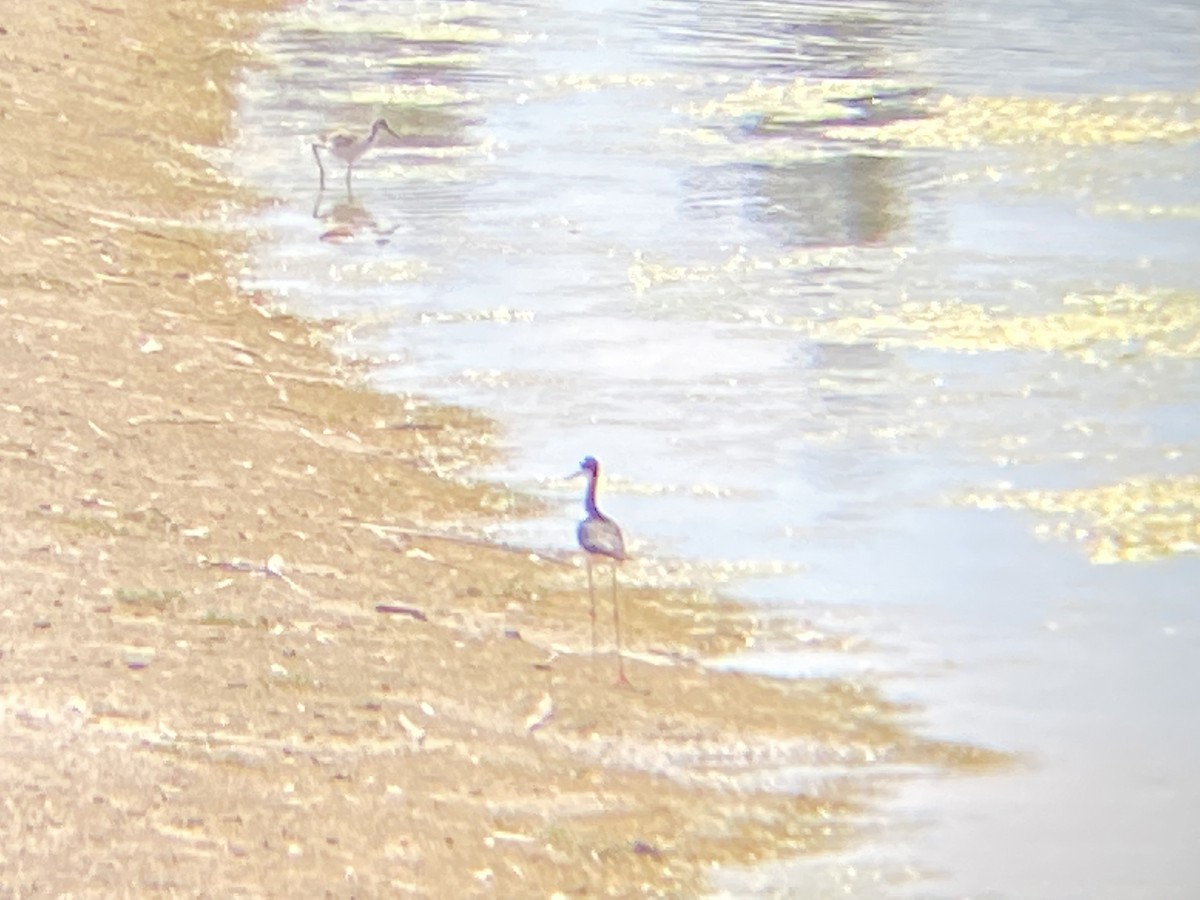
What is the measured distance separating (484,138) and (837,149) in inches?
65.4

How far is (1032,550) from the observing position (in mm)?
5703

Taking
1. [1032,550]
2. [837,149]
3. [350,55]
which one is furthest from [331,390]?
[350,55]

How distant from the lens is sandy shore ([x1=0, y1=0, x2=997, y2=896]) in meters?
4.12

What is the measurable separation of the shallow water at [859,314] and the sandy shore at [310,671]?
0.23 meters

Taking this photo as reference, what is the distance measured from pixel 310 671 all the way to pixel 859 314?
3.33 metres

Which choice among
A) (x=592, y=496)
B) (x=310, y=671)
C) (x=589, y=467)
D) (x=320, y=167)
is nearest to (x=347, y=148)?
(x=320, y=167)

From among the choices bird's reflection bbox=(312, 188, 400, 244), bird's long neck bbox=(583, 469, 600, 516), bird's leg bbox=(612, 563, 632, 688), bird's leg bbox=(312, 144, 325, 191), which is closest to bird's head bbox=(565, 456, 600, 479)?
bird's long neck bbox=(583, 469, 600, 516)

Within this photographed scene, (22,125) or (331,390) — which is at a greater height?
(22,125)

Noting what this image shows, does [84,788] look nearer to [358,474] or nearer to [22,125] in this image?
[358,474]

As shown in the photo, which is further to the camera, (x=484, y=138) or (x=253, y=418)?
(x=484, y=138)

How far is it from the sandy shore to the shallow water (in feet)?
0.74

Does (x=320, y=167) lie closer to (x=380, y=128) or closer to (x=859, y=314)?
(x=380, y=128)

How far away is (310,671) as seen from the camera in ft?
15.5

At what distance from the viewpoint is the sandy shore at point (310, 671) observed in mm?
4121
